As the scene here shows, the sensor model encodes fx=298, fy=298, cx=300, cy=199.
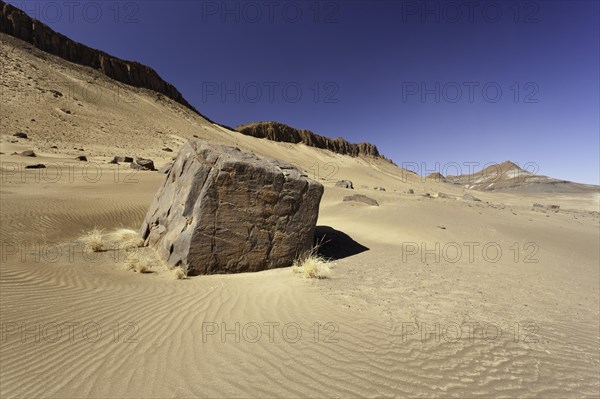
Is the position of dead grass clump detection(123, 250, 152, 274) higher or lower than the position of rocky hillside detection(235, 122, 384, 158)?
lower

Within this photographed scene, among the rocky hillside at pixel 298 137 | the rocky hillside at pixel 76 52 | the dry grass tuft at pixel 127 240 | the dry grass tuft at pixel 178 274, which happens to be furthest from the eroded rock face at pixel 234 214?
the rocky hillside at pixel 298 137

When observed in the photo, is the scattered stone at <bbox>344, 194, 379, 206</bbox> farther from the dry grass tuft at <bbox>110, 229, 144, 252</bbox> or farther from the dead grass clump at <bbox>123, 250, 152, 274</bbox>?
the dead grass clump at <bbox>123, 250, 152, 274</bbox>

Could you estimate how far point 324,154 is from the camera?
2729 inches

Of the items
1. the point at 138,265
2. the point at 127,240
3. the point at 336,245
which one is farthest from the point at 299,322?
the point at 127,240

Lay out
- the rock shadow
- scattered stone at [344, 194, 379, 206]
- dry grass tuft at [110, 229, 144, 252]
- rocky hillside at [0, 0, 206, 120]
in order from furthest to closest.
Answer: rocky hillside at [0, 0, 206, 120] < scattered stone at [344, 194, 379, 206] < the rock shadow < dry grass tuft at [110, 229, 144, 252]

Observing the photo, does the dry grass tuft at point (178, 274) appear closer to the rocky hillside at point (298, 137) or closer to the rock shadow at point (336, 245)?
the rock shadow at point (336, 245)

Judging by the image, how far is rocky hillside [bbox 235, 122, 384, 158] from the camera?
6669cm

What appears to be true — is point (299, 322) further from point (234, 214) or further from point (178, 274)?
point (234, 214)

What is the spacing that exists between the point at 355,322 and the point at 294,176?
3848 millimetres

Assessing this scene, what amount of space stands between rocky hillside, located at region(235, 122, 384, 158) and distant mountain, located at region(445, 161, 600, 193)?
104ft

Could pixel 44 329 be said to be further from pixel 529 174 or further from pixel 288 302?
pixel 529 174

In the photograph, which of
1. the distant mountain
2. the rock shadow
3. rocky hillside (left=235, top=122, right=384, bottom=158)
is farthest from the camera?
rocky hillside (left=235, top=122, right=384, bottom=158)

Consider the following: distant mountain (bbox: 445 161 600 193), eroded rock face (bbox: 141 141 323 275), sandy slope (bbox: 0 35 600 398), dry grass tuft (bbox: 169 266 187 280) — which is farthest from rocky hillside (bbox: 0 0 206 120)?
distant mountain (bbox: 445 161 600 193)

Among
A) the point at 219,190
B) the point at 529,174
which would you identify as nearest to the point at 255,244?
the point at 219,190
